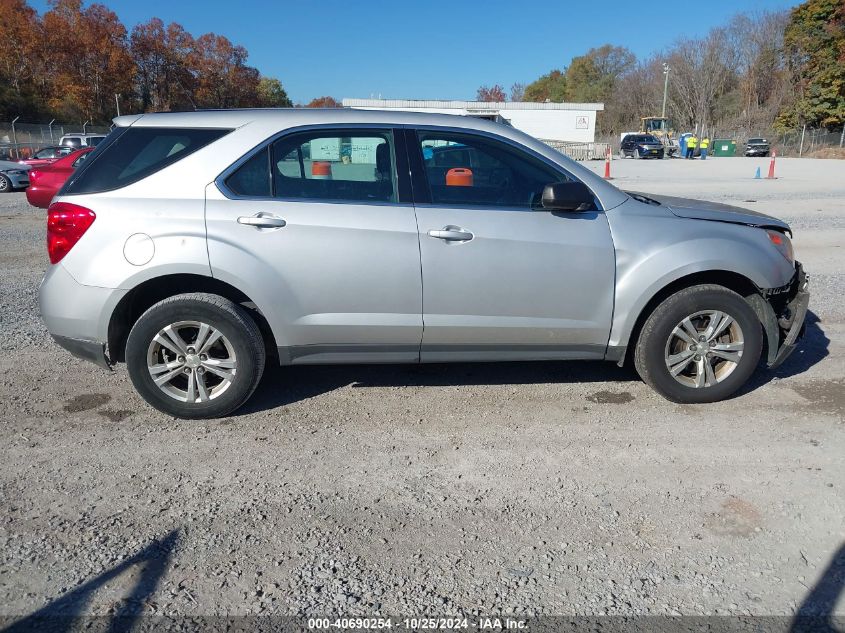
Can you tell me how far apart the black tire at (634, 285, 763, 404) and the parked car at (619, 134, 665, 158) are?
46.8m

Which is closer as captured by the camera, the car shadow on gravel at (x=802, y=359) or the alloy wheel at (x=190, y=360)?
the alloy wheel at (x=190, y=360)

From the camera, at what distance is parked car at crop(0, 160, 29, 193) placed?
19172 mm

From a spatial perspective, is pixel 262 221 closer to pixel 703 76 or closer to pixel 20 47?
pixel 20 47

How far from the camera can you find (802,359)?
200 inches

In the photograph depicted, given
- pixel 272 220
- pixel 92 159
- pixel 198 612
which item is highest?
pixel 92 159

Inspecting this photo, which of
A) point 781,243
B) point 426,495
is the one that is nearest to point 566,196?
point 781,243

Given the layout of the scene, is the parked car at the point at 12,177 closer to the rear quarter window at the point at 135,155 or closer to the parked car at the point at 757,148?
the rear quarter window at the point at 135,155

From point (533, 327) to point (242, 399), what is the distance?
191cm

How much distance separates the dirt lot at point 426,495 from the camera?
2.51 meters

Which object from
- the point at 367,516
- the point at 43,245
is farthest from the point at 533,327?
the point at 43,245

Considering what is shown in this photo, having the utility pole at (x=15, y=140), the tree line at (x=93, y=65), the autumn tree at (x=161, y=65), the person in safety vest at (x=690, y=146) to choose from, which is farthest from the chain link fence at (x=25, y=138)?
the person in safety vest at (x=690, y=146)

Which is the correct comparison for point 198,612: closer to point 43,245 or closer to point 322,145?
point 322,145

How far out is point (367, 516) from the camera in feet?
9.85

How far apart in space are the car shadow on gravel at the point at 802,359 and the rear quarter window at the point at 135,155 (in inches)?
159
